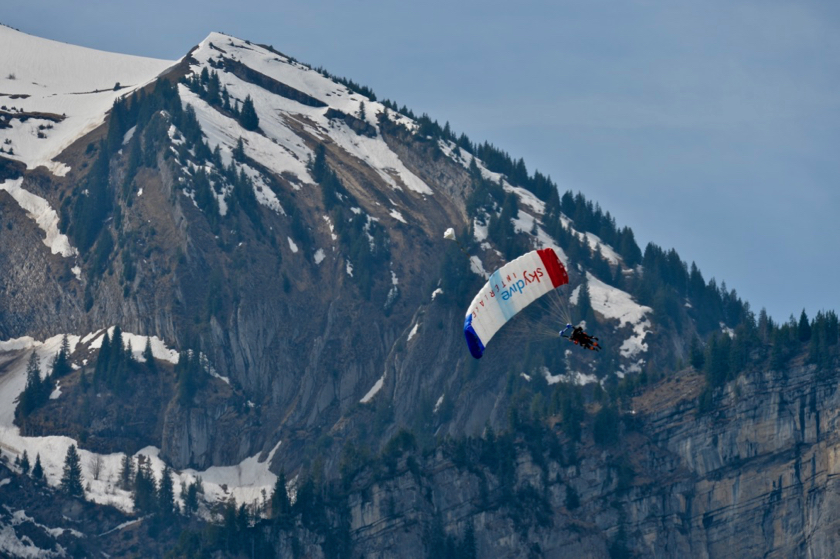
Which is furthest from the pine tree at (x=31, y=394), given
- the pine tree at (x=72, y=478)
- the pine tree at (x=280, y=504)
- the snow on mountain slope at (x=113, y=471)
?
the pine tree at (x=280, y=504)

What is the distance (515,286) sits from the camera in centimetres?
12288

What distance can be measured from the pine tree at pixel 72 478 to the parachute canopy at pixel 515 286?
231 feet

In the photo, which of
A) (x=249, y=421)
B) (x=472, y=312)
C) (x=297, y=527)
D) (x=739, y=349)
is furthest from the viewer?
(x=249, y=421)

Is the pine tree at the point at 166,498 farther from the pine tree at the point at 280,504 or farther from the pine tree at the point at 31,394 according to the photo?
the pine tree at the point at 31,394

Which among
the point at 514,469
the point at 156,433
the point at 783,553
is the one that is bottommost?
the point at 783,553

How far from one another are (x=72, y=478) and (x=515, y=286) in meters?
72.2

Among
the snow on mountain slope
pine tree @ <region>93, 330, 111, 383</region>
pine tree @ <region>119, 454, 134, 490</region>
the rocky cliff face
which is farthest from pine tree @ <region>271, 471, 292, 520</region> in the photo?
pine tree @ <region>93, 330, 111, 383</region>

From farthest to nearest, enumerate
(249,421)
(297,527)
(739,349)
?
(249,421), (739,349), (297,527)

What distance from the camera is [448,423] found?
199125mm

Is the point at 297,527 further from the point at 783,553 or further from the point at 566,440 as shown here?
the point at 783,553

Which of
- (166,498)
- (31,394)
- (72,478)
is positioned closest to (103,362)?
(31,394)

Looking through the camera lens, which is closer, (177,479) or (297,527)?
(297,527)

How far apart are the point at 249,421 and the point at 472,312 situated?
8217 cm

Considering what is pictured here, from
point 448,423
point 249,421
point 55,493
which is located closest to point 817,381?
point 448,423
